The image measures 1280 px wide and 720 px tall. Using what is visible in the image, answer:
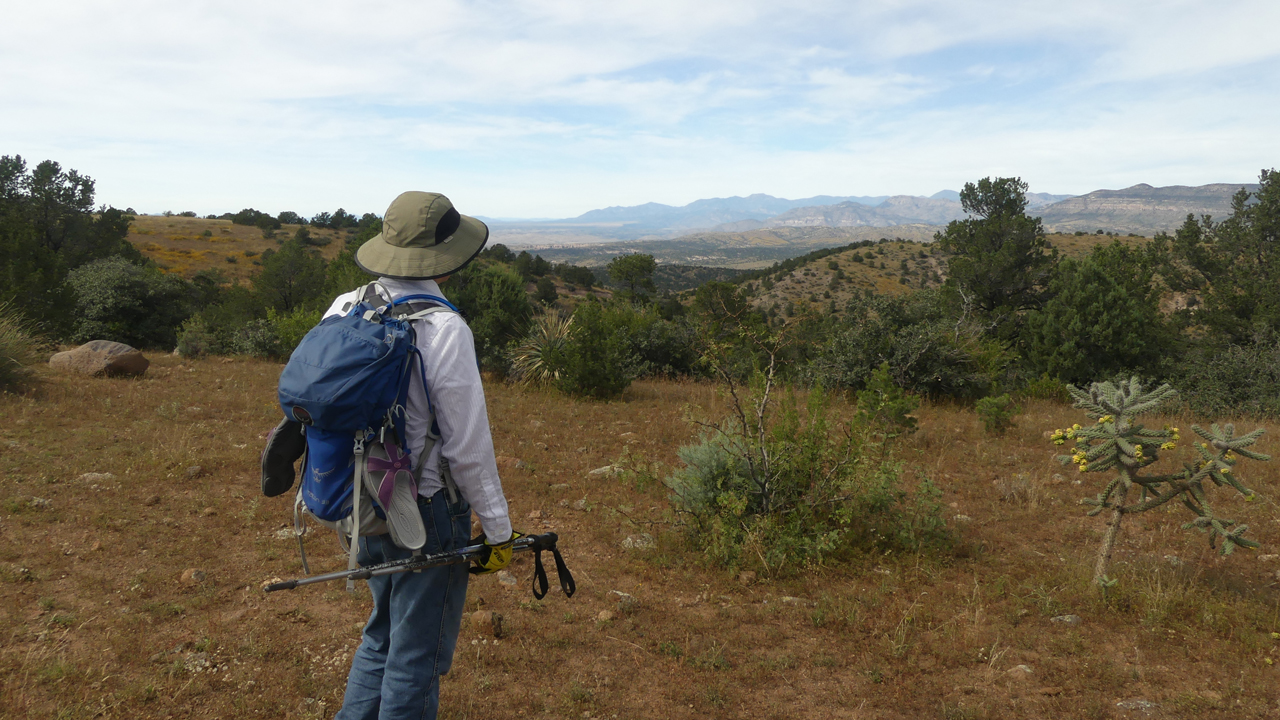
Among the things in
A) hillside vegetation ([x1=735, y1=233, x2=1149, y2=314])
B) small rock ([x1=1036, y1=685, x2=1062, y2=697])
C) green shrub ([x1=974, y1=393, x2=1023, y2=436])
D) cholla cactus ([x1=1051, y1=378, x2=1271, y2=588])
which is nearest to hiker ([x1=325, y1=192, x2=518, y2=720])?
small rock ([x1=1036, y1=685, x2=1062, y2=697])

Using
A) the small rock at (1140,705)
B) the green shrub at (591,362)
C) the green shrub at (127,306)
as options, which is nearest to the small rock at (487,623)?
the small rock at (1140,705)

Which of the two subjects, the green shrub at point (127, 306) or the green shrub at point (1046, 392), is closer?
the green shrub at point (1046, 392)

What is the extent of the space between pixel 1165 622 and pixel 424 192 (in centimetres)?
445

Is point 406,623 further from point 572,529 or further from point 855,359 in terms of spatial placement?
point 855,359

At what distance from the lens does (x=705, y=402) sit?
9883 millimetres

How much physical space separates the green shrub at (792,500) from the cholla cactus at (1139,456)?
38.8 inches

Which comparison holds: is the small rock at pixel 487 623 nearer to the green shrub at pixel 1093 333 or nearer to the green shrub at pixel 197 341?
the green shrub at pixel 197 341

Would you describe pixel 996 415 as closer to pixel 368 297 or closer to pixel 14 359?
pixel 368 297

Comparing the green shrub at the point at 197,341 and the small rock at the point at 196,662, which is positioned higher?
the green shrub at the point at 197,341

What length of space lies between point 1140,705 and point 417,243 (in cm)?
367

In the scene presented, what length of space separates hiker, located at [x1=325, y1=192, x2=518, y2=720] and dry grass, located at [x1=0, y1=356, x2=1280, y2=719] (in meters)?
0.88

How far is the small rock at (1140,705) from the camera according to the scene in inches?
114

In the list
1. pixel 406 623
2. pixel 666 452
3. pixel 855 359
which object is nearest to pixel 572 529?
pixel 666 452

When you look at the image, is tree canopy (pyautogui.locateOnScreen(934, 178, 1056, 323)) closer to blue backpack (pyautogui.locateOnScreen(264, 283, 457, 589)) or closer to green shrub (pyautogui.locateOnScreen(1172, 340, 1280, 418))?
green shrub (pyautogui.locateOnScreen(1172, 340, 1280, 418))
